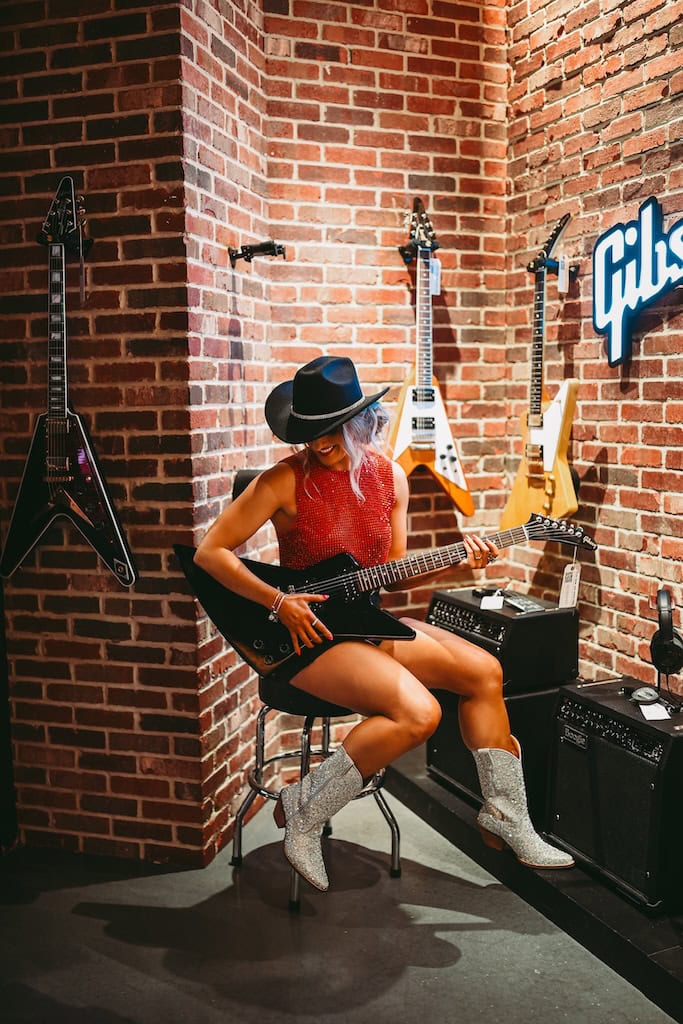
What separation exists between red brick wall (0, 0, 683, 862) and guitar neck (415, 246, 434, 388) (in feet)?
0.55

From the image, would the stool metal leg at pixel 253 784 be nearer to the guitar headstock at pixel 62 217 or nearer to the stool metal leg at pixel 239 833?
the stool metal leg at pixel 239 833

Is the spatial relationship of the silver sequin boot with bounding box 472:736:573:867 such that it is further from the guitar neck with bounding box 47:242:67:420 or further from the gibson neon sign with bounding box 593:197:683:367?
the guitar neck with bounding box 47:242:67:420

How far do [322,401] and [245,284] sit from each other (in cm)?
93

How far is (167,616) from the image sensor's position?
114 inches

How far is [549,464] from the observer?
132 inches

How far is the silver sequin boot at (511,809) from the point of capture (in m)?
2.62

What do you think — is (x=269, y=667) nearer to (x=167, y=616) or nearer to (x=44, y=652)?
(x=167, y=616)

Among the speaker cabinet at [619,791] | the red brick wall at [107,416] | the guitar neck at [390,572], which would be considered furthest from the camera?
the red brick wall at [107,416]

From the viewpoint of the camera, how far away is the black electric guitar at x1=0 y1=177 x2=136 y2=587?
2803 mm

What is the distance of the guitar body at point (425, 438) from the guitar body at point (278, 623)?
38.4 inches

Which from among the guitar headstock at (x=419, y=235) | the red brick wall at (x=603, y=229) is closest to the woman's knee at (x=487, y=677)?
the red brick wall at (x=603, y=229)

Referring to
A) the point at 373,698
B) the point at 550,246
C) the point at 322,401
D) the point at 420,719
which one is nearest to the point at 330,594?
the point at 373,698

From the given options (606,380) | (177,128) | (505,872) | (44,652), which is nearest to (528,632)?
(505,872)

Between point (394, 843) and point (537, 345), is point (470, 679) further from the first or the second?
point (537, 345)
